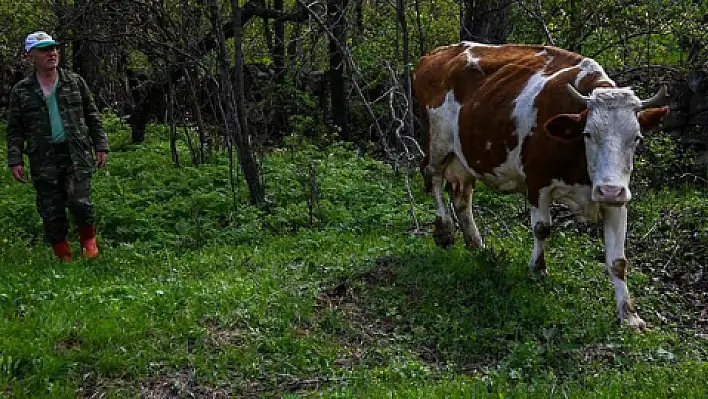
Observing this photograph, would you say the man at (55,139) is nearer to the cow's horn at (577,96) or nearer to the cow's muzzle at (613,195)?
the cow's horn at (577,96)

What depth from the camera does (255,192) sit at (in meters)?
10.2

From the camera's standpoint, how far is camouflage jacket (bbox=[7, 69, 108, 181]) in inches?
303

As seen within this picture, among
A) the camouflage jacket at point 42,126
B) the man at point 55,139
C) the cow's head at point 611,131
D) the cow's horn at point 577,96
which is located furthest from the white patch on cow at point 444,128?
the camouflage jacket at point 42,126

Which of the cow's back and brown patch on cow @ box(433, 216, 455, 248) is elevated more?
the cow's back

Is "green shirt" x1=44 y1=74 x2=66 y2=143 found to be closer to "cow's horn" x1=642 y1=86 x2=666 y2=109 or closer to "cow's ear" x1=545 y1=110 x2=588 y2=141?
"cow's ear" x1=545 y1=110 x2=588 y2=141

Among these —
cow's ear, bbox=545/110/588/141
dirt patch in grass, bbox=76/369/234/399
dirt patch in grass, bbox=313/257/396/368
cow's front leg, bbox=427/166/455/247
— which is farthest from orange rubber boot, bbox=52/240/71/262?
cow's ear, bbox=545/110/588/141

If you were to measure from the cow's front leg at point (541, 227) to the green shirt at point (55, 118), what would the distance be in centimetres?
447

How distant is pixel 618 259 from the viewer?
624 centimetres

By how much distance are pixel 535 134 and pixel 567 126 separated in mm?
539

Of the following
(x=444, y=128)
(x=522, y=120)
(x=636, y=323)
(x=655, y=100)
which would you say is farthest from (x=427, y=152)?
(x=636, y=323)

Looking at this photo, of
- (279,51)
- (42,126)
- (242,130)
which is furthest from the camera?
(279,51)

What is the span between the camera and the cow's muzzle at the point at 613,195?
18.9ft

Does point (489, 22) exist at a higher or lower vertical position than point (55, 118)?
higher

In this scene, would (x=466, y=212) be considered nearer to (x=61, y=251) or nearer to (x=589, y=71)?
(x=589, y=71)
